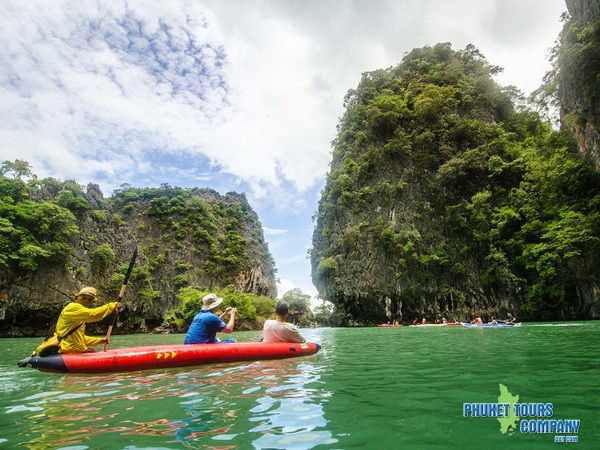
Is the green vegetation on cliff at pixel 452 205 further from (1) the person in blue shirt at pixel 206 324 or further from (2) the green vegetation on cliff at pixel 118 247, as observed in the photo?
(1) the person in blue shirt at pixel 206 324

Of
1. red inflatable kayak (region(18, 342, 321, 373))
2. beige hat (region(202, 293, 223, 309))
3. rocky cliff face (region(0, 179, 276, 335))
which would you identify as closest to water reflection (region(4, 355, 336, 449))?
red inflatable kayak (region(18, 342, 321, 373))

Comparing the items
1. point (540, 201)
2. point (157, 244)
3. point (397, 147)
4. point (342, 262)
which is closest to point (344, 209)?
point (342, 262)

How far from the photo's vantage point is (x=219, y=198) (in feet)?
203

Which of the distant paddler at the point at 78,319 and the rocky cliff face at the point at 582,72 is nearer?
the distant paddler at the point at 78,319

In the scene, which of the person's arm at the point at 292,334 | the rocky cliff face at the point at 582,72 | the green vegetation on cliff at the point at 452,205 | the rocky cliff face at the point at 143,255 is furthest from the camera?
the rocky cliff face at the point at 143,255

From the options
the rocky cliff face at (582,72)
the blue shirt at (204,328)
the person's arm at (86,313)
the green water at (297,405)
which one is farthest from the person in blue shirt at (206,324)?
the rocky cliff face at (582,72)

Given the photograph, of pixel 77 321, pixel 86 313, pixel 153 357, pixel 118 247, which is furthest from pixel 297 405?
pixel 118 247

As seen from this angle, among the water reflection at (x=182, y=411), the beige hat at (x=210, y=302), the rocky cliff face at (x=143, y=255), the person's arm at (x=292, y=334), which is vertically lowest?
the water reflection at (x=182, y=411)

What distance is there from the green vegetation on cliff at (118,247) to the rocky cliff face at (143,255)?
91 millimetres

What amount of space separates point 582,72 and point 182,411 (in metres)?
22.5

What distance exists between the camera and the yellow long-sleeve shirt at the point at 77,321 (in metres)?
5.68

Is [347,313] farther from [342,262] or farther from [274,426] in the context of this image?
[274,426]

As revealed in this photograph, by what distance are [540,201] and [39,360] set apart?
1165 inches

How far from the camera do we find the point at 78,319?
5.78 m
